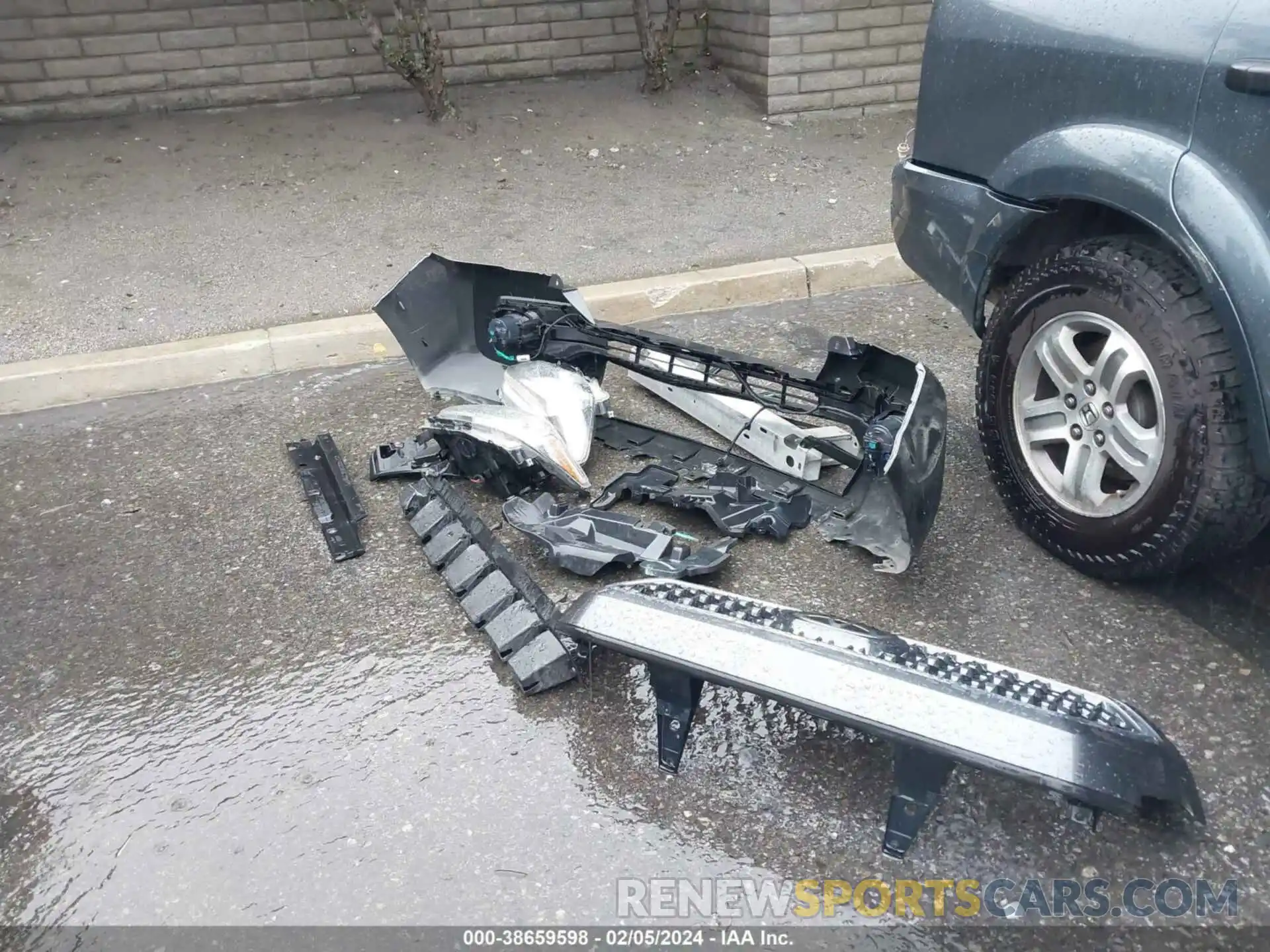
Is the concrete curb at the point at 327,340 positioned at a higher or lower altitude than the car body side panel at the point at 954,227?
lower

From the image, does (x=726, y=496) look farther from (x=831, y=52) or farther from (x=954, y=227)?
(x=831, y=52)

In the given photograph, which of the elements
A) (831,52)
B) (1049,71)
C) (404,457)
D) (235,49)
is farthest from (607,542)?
(235,49)

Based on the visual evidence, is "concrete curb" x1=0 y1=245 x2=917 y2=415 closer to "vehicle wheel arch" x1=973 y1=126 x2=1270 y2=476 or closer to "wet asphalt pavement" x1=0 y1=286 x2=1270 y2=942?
"wet asphalt pavement" x1=0 y1=286 x2=1270 y2=942

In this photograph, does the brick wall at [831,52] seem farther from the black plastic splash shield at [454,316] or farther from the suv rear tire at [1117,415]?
the suv rear tire at [1117,415]

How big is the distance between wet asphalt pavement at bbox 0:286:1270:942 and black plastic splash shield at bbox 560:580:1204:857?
0.16 meters

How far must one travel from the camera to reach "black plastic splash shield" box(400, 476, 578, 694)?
9.07 feet

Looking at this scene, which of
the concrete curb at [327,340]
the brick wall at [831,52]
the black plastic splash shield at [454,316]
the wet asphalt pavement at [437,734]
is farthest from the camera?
the brick wall at [831,52]

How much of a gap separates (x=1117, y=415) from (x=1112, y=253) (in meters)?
0.48

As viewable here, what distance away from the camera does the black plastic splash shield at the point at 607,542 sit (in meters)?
3.15

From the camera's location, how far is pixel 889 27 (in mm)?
8359

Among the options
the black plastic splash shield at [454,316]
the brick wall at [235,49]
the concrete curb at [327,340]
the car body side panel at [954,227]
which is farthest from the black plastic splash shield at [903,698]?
the brick wall at [235,49]

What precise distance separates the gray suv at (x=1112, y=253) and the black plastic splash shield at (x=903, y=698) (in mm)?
877

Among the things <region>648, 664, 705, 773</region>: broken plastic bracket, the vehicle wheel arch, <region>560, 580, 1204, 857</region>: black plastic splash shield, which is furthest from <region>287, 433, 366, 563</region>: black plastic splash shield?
the vehicle wheel arch

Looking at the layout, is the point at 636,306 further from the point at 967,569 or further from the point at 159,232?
the point at 159,232
